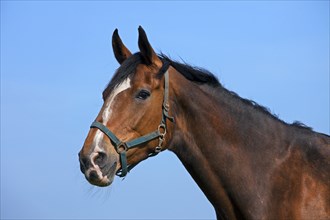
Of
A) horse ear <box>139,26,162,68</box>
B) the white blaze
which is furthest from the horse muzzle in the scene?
horse ear <box>139,26,162,68</box>

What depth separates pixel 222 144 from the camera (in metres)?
7.79

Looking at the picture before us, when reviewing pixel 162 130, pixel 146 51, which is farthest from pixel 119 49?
pixel 162 130

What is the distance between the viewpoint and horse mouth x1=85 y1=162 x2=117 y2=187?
7.06 metres

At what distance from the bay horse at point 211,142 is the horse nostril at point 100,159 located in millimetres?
12

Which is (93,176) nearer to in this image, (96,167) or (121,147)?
(96,167)

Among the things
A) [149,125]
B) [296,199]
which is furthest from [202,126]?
[296,199]

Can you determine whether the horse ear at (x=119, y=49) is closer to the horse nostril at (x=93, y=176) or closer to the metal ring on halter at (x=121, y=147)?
the metal ring on halter at (x=121, y=147)

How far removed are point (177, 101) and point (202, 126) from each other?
1.58 ft

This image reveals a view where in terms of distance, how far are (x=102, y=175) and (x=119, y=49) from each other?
2.18m

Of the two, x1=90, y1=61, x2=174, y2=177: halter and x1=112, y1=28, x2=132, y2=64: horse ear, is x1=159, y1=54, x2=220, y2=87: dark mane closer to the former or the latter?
x1=90, y1=61, x2=174, y2=177: halter

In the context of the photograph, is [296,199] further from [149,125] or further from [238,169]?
[149,125]

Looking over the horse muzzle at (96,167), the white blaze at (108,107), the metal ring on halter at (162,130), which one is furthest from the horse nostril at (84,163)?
the metal ring on halter at (162,130)

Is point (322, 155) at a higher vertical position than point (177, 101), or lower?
lower

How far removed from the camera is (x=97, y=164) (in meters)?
7.07
